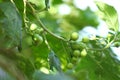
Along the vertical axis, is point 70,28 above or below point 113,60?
above

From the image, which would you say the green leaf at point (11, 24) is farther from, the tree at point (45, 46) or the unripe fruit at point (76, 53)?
the unripe fruit at point (76, 53)

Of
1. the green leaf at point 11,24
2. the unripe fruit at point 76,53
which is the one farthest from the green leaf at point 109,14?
the green leaf at point 11,24

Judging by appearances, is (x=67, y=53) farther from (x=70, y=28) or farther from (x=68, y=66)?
(x=70, y=28)

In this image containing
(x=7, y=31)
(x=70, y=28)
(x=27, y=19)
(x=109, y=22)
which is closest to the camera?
(x=7, y=31)

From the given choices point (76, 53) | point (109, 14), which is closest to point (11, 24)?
point (76, 53)

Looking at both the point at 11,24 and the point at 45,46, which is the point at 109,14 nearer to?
the point at 45,46

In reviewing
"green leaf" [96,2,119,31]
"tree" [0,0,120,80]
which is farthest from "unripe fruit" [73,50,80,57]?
"green leaf" [96,2,119,31]

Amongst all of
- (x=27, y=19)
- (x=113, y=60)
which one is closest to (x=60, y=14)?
(x=113, y=60)

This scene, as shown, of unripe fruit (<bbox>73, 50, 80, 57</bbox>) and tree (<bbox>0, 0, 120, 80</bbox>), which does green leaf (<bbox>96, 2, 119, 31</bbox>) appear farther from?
unripe fruit (<bbox>73, 50, 80, 57</bbox>)
